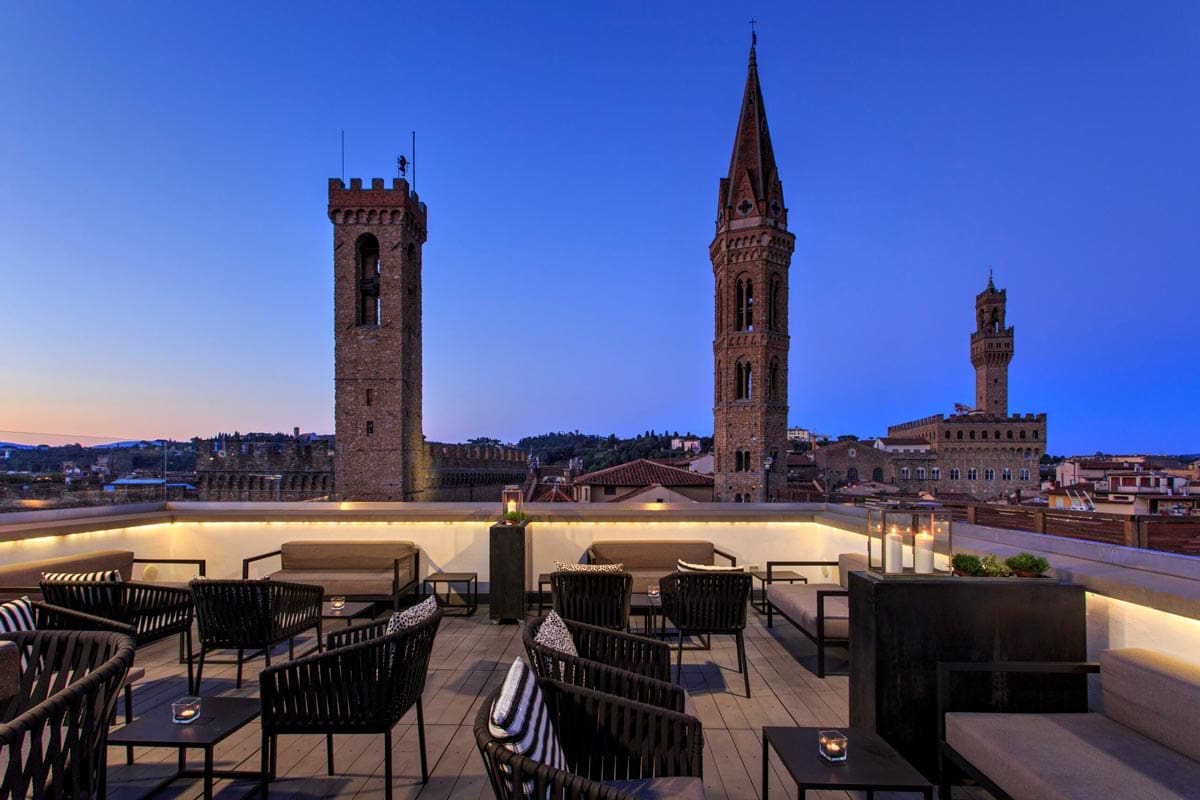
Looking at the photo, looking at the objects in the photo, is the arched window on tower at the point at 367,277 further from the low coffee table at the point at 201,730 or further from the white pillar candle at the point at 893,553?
the white pillar candle at the point at 893,553

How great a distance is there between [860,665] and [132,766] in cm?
337

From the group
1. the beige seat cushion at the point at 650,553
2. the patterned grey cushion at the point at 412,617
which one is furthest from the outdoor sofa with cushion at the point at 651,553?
the patterned grey cushion at the point at 412,617

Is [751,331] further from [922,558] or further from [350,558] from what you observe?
[922,558]

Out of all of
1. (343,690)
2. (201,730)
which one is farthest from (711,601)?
(201,730)

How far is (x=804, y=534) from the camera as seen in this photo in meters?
6.34

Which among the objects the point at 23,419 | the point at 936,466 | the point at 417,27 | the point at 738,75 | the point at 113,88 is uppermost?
the point at 738,75

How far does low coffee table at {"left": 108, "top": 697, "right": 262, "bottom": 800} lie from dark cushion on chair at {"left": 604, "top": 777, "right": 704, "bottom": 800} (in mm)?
1407

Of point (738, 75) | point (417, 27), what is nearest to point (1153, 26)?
point (738, 75)

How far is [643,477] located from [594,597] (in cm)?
2618

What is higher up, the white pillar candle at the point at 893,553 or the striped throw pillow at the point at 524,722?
the white pillar candle at the point at 893,553

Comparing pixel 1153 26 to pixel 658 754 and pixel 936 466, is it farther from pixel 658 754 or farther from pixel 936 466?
pixel 658 754

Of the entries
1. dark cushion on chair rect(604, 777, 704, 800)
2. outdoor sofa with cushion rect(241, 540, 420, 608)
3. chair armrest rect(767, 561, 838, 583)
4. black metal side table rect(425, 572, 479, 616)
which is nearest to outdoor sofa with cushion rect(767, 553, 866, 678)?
chair armrest rect(767, 561, 838, 583)

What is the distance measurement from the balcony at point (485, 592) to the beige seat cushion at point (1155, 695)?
0.30 meters

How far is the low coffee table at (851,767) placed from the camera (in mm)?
1901
